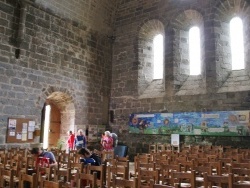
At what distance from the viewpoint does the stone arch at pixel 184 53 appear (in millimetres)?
11445

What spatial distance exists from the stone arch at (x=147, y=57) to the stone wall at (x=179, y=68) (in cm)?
7

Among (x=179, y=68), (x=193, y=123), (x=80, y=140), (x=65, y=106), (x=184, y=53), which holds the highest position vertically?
(x=184, y=53)

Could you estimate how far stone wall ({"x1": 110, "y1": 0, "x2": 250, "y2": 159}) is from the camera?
34.3 feet

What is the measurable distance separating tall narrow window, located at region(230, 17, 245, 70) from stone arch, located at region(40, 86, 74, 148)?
6.92 metres

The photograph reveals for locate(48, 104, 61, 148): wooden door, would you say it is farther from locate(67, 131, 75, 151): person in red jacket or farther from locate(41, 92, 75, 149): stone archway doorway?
locate(67, 131, 75, 151): person in red jacket

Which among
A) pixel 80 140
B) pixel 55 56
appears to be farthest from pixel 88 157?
pixel 55 56

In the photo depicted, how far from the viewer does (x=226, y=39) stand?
36.8ft

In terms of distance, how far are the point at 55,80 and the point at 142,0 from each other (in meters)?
5.90

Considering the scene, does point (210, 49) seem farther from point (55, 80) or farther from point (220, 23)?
point (55, 80)

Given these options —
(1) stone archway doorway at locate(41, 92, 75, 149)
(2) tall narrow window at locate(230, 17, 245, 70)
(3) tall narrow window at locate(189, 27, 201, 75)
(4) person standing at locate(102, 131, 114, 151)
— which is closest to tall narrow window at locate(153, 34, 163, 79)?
(3) tall narrow window at locate(189, 27, 201, 75)

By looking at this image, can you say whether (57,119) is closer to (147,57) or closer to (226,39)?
(147,57)

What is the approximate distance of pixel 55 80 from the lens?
10805mm

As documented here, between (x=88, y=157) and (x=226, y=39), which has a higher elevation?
(x=226, y=39)

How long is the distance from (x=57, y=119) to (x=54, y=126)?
33cm
